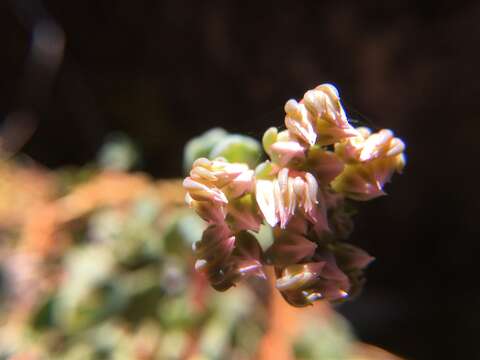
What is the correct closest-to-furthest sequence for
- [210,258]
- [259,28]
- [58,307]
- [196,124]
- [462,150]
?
[210,258], [58,307], [259,28], [462,150], [196,124]

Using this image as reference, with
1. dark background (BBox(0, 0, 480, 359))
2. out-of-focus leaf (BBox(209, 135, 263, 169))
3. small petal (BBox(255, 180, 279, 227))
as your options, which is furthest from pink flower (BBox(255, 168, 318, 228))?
dark background (BBox(0, 0, 480, 359))

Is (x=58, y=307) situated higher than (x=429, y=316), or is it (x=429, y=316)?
(x=58, y=307)

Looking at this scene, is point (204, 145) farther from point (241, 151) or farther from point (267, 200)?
point (267, 200)

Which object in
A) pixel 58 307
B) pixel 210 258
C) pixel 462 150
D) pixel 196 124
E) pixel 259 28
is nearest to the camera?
pixel 210 258

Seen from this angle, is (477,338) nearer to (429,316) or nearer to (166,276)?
(429,316)

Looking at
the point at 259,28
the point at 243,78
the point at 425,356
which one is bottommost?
the point at 425,356

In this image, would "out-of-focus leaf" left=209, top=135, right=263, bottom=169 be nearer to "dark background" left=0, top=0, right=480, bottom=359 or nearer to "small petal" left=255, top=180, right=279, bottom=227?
"small petal" left=255, top=180, right=279, bottom=227

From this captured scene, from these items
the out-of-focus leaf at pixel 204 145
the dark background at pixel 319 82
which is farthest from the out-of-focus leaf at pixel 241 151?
the dark background at pixel 319 82

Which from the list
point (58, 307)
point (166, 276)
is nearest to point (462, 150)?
point (166, 276)
